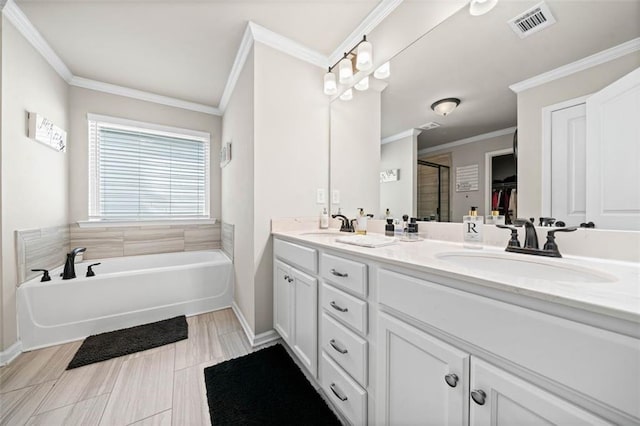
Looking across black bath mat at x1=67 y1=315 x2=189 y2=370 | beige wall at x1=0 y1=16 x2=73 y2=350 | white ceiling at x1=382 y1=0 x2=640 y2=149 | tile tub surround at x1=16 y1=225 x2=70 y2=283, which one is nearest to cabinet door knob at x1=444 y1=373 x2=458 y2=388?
white ceiling at x1=382 y1=0 x2=640 y2=149

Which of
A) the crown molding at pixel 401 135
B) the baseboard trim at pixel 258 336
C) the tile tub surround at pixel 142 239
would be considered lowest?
the baseboard trim at pixel 258 336

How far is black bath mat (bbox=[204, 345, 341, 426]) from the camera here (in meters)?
1.14

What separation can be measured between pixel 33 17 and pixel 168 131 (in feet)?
4.28

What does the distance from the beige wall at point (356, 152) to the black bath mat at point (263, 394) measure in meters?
1.19

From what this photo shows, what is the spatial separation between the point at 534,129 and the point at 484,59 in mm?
436

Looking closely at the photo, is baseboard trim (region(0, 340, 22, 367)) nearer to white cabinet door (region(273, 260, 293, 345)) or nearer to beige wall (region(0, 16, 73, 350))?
beige wall (region(0, 16, 73, 350))

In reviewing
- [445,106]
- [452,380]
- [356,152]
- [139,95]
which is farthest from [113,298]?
[445,106]

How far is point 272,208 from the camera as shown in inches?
70.9

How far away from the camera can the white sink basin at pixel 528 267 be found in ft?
2.39

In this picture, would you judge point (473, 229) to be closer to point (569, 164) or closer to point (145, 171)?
point (569, 164)

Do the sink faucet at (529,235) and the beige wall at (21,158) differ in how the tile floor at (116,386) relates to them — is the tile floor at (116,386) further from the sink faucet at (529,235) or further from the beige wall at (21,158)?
the sink faucet at (529,235)

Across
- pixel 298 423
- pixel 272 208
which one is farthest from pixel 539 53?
pixel 298 423

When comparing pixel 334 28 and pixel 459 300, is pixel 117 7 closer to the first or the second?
pixel 334 28

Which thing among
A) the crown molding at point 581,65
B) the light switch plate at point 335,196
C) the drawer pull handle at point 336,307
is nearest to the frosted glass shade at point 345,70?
the light switch plate at point 335,196
